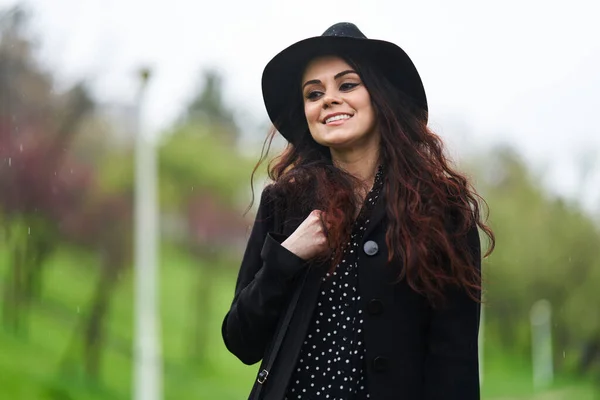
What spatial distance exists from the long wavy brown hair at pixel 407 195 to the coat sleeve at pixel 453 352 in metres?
0.04

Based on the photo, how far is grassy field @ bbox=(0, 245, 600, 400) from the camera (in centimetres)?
2612

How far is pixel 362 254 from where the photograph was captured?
2652mm

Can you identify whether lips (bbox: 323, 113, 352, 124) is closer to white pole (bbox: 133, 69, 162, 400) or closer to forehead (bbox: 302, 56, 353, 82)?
forehead (bbox: 302, 56, 353, 82)

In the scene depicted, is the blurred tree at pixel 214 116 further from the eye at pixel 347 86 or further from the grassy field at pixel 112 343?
the eye at pixel 347 86

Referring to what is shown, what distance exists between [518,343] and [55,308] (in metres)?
22.8

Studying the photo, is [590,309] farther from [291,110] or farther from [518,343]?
[291,110]

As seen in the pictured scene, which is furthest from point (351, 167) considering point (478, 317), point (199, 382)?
point (199, 382)

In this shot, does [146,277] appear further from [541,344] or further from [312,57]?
[312,57]

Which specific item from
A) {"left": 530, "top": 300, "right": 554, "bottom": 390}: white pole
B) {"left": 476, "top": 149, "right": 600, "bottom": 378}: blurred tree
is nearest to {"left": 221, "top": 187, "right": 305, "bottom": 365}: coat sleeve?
{"left": 476, "top": 149, "right": 600, "bottom": 378}: blurred tree

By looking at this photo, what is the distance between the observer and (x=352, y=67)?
2.85 m

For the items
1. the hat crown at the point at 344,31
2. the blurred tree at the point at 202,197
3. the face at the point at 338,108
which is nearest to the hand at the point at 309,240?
the face at the point at 338,108

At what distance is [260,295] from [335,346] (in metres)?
0.23

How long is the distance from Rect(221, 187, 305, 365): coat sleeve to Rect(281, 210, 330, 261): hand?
25 millimetres

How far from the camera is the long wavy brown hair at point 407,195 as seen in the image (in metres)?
2.62
